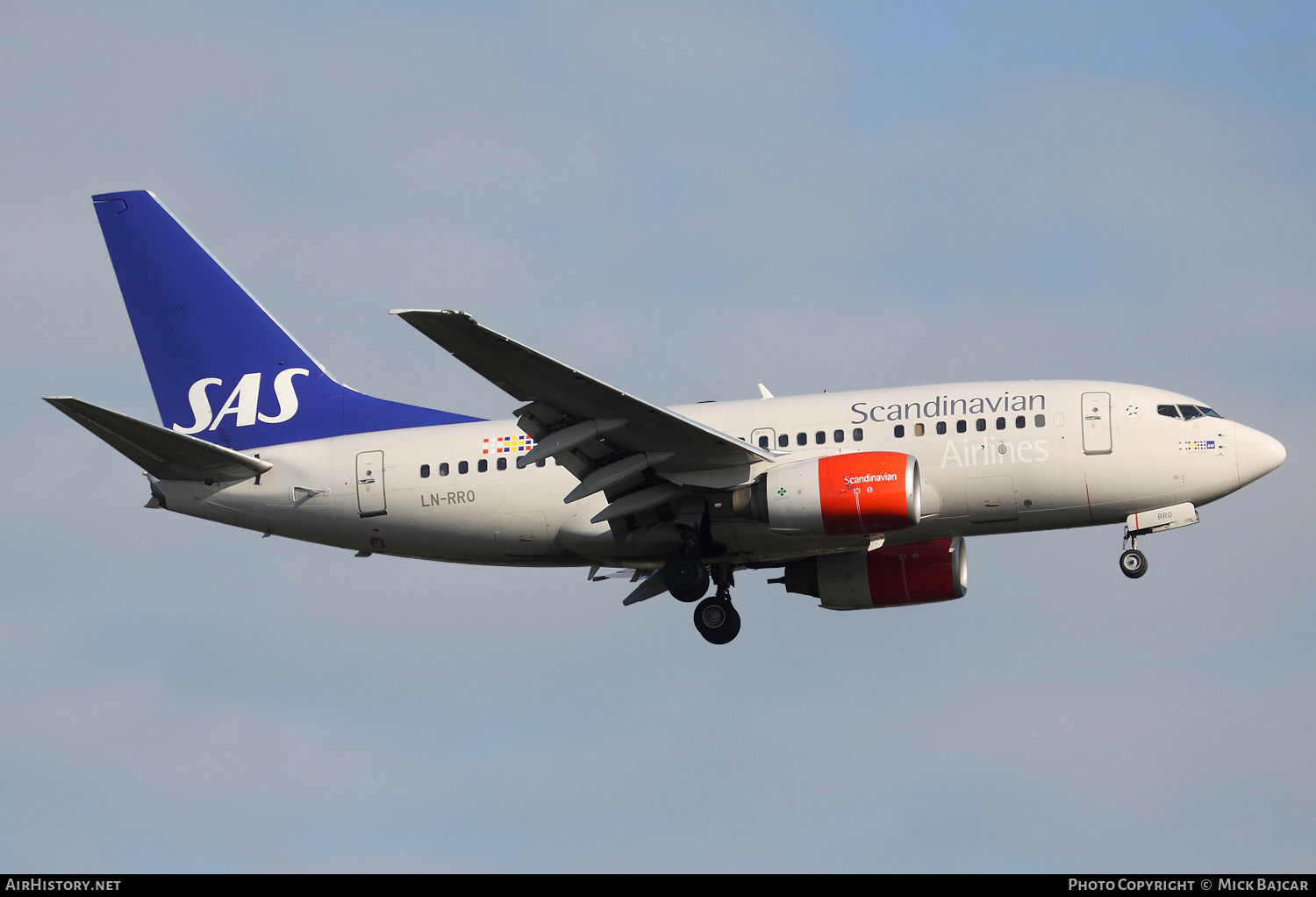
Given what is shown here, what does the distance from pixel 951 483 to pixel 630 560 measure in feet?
24.7

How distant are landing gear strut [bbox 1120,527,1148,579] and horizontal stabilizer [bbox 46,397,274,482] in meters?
19.3

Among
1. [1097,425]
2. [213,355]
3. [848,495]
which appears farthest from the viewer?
[213,355]

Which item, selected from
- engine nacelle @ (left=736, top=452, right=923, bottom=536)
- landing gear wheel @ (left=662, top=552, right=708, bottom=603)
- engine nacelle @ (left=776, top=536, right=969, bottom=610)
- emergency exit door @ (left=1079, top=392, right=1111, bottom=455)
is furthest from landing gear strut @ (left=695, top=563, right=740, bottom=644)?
emergency exit door @ (left=1079, top=392, right=1111, bottom=455)

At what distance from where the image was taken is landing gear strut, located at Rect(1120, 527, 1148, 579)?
34188mm

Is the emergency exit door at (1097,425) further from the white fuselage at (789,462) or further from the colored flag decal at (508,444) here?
the colored flag decal at (508,444)

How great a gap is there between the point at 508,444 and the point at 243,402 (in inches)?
290

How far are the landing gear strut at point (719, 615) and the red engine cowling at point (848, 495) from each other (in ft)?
12.7

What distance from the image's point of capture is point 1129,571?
3425cm

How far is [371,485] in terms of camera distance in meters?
36.8

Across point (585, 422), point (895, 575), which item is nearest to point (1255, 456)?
point (895, 575)

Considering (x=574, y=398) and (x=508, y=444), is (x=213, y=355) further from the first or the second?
(x=574, y=398)

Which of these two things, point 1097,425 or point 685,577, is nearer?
point 1097,425

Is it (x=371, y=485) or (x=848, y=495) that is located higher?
(x=371, y=485)

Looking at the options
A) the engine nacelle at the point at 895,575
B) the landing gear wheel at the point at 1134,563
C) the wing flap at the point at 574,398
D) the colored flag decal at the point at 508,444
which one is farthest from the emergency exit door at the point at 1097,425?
the colored flag decal at the point at 508,444
